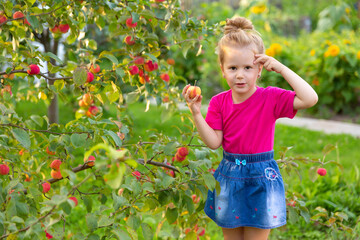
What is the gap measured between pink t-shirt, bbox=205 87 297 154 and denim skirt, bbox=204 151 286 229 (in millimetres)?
39

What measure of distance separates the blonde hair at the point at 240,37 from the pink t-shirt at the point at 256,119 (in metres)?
0.18

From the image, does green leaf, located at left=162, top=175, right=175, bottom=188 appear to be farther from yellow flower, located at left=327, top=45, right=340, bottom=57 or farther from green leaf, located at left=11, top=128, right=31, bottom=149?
yellow flower, located at left=327, top=45, right=340, bottom=57

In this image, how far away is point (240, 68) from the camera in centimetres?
170

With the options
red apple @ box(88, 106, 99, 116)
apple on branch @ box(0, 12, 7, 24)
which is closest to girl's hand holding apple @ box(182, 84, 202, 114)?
red apple @ box(88, 106, 99, 116)

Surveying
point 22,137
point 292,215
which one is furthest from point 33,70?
point 292,215

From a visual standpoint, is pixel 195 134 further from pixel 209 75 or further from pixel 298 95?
pixel 209 75

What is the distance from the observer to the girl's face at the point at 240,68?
1697 mm

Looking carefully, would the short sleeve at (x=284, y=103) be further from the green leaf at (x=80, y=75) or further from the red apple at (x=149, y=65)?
the green leaf at (x=80, y=75)

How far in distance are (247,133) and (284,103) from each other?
0.18 meters

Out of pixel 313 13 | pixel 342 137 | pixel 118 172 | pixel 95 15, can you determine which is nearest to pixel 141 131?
pixel 342 137

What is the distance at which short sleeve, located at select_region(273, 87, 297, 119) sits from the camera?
1.69 meters

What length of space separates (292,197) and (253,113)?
0.60 metres

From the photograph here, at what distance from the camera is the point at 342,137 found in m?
4.57

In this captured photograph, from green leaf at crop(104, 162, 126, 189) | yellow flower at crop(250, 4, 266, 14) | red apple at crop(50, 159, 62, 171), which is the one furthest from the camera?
yellow flower at crop(250, 4, 266, 14)
